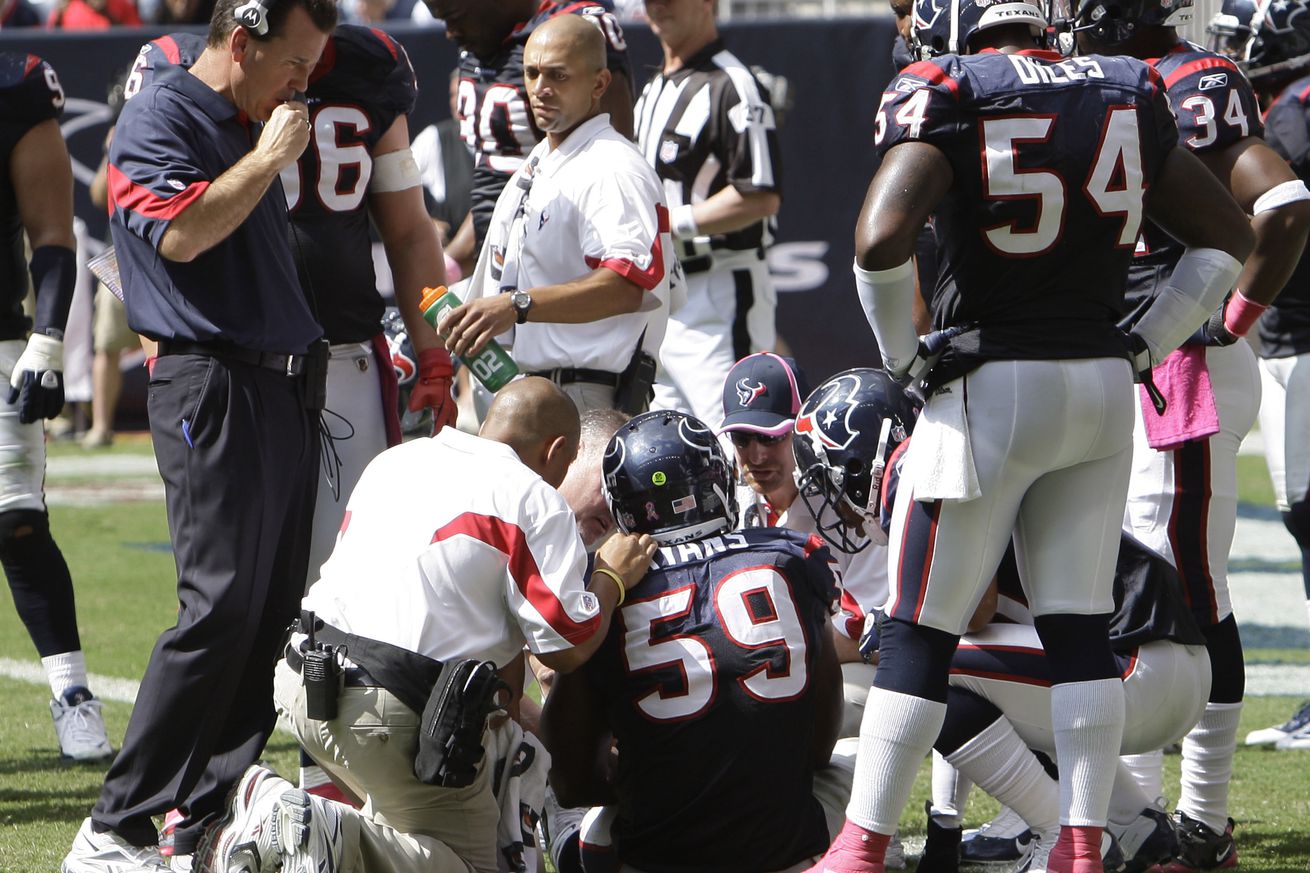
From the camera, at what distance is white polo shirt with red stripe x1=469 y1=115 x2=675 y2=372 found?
470 centimetres

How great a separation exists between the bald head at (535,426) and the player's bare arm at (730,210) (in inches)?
104

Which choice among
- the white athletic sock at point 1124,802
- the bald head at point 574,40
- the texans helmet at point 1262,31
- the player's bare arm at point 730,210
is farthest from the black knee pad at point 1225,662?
the player's bare arm at point 730,210

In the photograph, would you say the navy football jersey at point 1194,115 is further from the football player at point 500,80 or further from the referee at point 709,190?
the referee at point 709,190

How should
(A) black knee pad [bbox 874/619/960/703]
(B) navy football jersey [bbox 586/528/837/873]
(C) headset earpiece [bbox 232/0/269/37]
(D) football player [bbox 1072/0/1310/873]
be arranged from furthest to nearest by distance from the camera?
1. (D) football player [bbox 1072/0/1310/873]
2. (C) headset earpiece [bbox 232/0/269/37]
3. (B) navy football jersey [bbox 586/528/837/873]
4. (A) black knee pad [bbox 874/619/960/703]

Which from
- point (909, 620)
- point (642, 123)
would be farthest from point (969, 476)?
point (642, 123)

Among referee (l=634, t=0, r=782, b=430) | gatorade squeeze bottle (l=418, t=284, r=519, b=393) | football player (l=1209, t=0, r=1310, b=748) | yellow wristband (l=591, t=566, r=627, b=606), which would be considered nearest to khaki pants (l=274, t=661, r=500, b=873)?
yellow wristband (l=591, t=566, r=627, b=606)

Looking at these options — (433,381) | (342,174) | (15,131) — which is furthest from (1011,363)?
→ (15,131)

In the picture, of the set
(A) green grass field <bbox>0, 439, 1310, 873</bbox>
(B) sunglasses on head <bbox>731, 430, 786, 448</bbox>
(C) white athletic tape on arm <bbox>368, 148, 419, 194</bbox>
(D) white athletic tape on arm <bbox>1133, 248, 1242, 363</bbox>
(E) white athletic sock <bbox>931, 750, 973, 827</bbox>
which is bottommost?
(A) green grass field <bbox>0, 439, 1310, 873</bbox>

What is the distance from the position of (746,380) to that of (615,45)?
1.47m

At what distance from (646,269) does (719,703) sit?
160 cm

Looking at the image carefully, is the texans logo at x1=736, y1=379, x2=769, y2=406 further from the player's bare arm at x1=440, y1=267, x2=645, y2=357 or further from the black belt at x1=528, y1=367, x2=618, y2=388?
the black belt at x1=528, y1=367, x2=618, y2=388

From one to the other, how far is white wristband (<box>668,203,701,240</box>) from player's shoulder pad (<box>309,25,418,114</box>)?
1.76 metres

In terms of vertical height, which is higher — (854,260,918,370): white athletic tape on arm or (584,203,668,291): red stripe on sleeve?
(854,260,918,370): white athletic tape on arm

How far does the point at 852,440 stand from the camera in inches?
156
